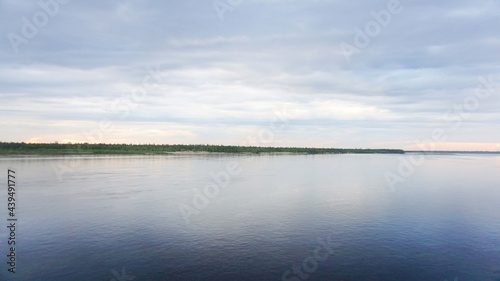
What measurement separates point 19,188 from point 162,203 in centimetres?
2623

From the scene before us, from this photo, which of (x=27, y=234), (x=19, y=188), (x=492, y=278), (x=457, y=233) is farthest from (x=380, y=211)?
(x=19, y=188)

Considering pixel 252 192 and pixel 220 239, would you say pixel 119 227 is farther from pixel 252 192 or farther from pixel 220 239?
pixel 252 192

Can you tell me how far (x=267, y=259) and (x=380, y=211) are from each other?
21.0 m

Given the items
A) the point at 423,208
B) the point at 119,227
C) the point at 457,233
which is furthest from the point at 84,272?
the point at 423,208

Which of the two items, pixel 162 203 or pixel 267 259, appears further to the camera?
pixel 162 203

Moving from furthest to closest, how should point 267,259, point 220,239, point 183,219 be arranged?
1. point 183,219
2. point 220,239
3. point 267,259

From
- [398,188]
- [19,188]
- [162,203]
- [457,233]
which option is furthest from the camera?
[398,188]

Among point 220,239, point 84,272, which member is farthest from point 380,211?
point 84,272

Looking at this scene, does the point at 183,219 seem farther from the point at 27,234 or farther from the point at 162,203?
the point at 27,234

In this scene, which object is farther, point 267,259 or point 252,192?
point 252,192

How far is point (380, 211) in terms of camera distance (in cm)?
3922

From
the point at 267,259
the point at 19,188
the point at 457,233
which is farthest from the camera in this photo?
the point at 19,188

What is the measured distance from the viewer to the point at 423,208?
41.2 m

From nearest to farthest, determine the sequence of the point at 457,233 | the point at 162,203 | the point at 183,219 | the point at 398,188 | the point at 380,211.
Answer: the point at 457,233
the point at 183,219
the point at 380,211
the point at 162,203
the point at 398,188
